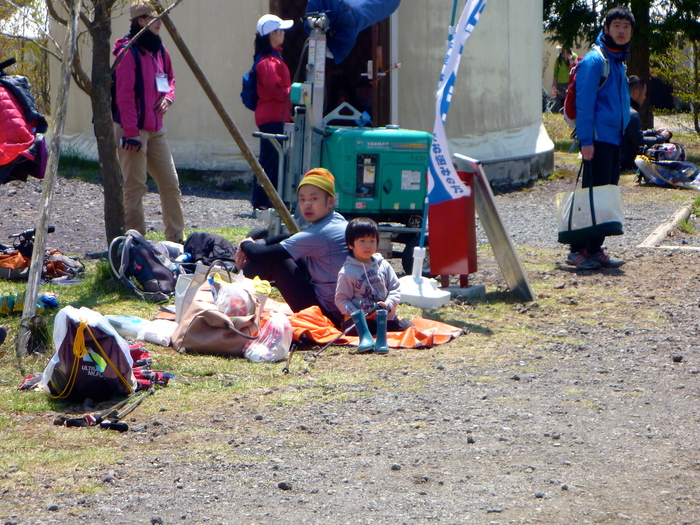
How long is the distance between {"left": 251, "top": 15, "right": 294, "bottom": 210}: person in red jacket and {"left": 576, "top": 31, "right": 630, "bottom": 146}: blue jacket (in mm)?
3049

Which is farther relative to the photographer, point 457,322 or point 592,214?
point 592,214

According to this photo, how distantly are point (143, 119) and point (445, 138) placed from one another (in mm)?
2742

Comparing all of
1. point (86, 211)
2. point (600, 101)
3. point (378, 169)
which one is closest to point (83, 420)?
point (378, 169)

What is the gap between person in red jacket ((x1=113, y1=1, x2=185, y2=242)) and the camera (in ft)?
25.0

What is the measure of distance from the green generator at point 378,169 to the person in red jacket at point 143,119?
60.2 inches

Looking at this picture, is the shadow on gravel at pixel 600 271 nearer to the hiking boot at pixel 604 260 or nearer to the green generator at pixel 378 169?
the hiking boot at pixel 604 260

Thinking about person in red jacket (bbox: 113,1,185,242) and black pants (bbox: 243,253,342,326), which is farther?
person in red jacket (bbox: 113,1,185,242)

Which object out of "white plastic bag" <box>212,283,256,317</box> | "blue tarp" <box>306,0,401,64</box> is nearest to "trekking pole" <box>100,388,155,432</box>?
"white plastic bag" <box>212,283,256,317</box>

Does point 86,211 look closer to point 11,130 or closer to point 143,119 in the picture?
point 143,119

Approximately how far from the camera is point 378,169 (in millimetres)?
7547

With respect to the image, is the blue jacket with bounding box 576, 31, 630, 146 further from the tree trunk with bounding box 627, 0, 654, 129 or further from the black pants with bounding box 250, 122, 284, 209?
the tree trunk with bounding box 627, 0, 654, 129

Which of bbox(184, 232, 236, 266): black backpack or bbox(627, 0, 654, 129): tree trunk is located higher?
bbox(627, 0, 654, 129): tree trunk

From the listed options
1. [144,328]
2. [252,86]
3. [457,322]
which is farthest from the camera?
[252,86]

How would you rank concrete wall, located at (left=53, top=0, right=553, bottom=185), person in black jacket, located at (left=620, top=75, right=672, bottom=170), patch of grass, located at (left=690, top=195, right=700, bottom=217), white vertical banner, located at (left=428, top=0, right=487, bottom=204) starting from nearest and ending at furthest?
white vertical banner, located at (left=428, top=0, right=487, bottom=204) → person in black jacket, located at (left=620, top=75, right=672, bottom=170) → patch of grass, located at (left=690, top=195, right=700, bottom=217) → concrete wall, located at (left=53, top=0, right=553, bottom=185)
